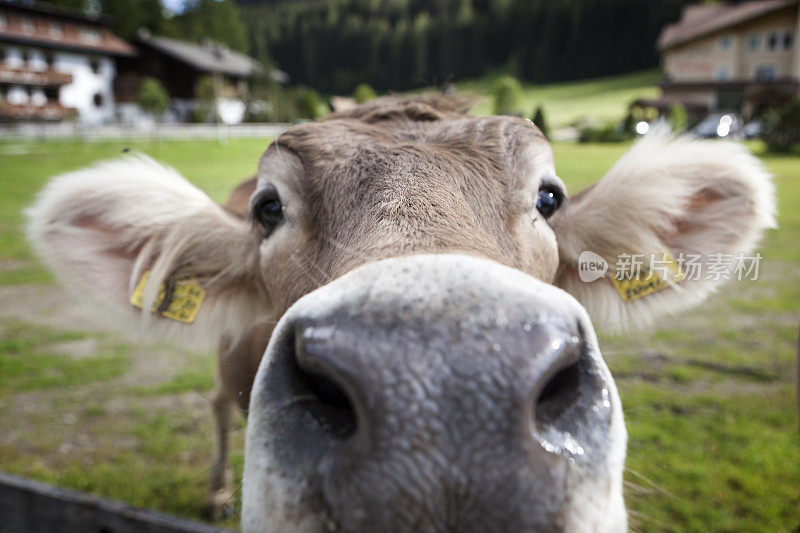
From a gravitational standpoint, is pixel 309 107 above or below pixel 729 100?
below

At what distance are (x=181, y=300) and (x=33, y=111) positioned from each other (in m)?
55.6

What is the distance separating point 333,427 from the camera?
1062 millimetres

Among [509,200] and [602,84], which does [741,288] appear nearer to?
[509,200]

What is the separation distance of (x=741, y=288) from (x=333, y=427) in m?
9.64

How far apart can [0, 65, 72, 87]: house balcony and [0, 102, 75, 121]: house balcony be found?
6.45ft

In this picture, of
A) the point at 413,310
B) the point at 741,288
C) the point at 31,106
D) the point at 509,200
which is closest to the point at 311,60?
the point at 741,288

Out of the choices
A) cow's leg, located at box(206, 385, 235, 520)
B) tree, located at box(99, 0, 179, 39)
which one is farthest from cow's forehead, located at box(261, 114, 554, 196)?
Result: tree, located at box(99, 0, 179, 39)

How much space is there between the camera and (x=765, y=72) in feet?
151

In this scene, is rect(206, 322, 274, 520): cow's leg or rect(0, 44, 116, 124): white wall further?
rect(0, 44, 116, 124): white wall

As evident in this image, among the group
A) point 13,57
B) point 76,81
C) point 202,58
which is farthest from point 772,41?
point 13,57

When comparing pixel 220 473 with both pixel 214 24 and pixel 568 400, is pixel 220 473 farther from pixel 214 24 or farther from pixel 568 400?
pixel 214 24

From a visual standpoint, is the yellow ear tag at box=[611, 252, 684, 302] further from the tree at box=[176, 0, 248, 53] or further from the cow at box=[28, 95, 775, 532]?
the tree at box=[176, 0, 248, 53]

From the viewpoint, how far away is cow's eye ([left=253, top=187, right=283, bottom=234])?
216 cm

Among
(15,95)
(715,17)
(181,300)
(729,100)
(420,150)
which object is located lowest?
(181,300)
